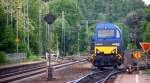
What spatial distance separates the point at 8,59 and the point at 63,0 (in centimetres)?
8308

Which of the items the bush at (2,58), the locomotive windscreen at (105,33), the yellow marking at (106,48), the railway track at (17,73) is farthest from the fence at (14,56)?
the yellow marking at (106,48)

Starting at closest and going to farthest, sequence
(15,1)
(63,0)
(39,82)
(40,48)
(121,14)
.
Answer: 1. (39,82)
2. (15,1)
3. (40,48)
4. (63,0)
5. (121,14)

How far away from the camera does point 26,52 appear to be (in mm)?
78125

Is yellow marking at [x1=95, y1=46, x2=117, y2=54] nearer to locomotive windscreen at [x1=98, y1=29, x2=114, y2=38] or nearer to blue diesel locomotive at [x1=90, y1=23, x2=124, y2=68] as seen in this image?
blue diesel locomotive at [x1=90, y1=23, x2=124, y2=68]

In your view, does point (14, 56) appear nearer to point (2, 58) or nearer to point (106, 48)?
point (2, 58)

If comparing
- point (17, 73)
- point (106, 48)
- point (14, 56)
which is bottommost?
point (17, 73)

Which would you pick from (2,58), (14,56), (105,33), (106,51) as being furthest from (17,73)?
(14,56)

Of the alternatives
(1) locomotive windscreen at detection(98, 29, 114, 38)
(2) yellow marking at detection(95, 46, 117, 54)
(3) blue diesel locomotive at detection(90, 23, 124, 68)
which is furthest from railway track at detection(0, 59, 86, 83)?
(1) locomotive windscreen at detection(98, 29, 114, 38)

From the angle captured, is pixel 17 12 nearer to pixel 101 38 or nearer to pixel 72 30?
pixel 101 38

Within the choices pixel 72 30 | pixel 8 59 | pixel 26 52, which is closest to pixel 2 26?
pixel 8 59

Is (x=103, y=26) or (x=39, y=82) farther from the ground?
(x=103, y=26)

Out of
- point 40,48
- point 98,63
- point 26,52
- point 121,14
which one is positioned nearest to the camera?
point 98,63

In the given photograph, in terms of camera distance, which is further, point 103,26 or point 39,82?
point 103,26

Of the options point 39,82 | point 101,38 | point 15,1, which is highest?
point 15,1
